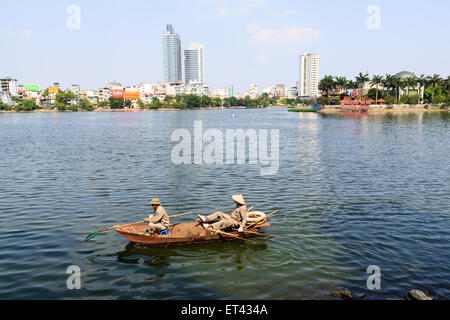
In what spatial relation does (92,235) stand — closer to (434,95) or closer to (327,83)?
(327,83)

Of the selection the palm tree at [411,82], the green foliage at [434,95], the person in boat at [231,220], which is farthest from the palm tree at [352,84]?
the person in boat at [231,220]

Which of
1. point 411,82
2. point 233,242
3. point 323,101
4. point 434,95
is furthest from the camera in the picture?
point 323,101

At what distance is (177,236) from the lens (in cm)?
1441

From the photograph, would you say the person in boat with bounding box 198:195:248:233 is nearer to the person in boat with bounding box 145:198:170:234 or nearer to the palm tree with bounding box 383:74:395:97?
the person in boat with bounding box 145:198:170:234

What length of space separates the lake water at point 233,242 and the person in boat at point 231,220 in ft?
2.68

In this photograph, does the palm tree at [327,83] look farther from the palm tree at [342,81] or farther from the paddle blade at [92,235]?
the paddle blade at [92,235]

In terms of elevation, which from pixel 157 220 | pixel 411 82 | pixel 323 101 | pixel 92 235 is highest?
pixel 411 82

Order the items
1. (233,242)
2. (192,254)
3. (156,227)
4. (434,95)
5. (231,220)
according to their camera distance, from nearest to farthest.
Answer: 1. (192,254)
2. (156,227)
3. (231,220)
4. (233,242)
5. (434,95)

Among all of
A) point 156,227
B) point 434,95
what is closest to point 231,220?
point 156,227

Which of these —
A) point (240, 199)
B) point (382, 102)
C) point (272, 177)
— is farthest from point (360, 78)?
point (240, 199)

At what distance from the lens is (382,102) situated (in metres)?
163

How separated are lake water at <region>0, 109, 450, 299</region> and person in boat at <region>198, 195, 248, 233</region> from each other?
0.82 m

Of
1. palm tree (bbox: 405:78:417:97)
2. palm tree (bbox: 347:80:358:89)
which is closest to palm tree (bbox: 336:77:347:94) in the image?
palm tree (bbox: 347:80:358:89)
